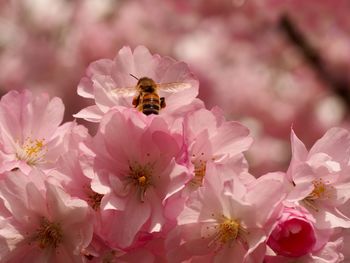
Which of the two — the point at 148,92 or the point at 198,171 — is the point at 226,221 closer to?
the point at 198,171

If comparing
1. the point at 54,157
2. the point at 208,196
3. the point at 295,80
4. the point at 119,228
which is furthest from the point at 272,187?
the point at 295,80

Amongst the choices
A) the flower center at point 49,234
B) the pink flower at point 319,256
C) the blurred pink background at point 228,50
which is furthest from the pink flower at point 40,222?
the blurred pink background at point 228,50

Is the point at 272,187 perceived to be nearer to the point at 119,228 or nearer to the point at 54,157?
the point at 119,228

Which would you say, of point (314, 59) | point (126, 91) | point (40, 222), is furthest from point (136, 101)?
point (314, 59)

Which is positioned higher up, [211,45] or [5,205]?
[5,205]

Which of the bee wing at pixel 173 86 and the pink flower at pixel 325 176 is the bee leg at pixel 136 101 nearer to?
the bee wing at pixel 173 86

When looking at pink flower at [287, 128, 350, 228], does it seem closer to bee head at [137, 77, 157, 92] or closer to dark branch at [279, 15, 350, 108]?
bee head at [137, 77, 157, 92]
